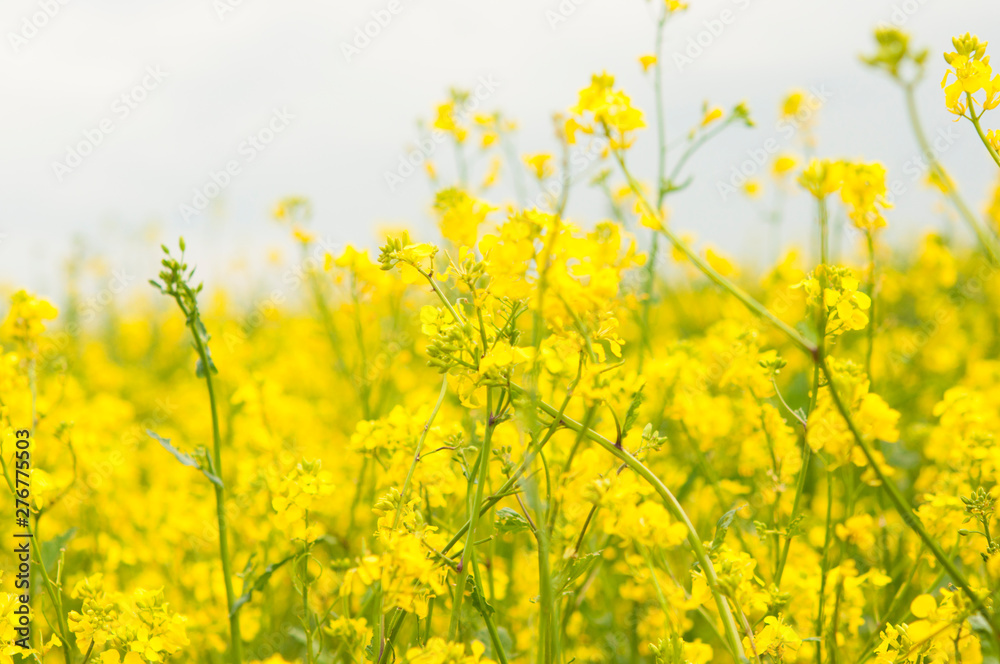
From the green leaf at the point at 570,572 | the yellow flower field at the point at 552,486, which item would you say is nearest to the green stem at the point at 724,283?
the yellow flower field at the point at 552,486

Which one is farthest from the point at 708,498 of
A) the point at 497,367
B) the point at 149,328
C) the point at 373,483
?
the point at 149,328

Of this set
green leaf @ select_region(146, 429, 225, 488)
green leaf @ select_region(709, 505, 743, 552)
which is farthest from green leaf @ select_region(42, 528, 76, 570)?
green leaf @ select_region(709, 505, 743, 552)

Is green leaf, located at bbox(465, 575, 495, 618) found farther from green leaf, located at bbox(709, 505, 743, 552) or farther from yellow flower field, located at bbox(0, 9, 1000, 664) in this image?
green leaf, located at bbox(709, 505, 743, 552)

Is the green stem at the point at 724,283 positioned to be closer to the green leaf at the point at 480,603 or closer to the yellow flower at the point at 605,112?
the yellow flower at the point at 605,112

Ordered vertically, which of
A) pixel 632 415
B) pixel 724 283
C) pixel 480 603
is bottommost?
pixel 480 603

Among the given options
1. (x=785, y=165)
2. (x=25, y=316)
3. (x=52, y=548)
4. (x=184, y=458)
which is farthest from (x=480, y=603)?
(x=785, y=165)

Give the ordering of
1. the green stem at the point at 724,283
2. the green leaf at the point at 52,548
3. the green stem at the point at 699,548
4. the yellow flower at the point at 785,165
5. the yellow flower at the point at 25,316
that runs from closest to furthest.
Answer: the green stem at the point at 724,283, the green stem at the point at 699,548, the green leaf at the point at 52,548, the yellow flower at the point at 25,316, the yellow flower at the point at 785,165

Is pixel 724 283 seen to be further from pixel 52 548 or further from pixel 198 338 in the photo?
pixel 52 548

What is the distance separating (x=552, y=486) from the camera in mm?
1733

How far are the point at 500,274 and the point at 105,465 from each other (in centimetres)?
292

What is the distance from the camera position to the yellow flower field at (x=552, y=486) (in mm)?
1445

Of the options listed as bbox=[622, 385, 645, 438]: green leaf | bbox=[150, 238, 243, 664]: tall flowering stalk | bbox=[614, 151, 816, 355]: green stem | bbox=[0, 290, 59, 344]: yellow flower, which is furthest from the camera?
bbox=[0, 290, 59, 344]: yellow flower

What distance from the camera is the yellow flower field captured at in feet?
4.74

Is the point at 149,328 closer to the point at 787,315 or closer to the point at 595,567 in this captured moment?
the point at 787,315
